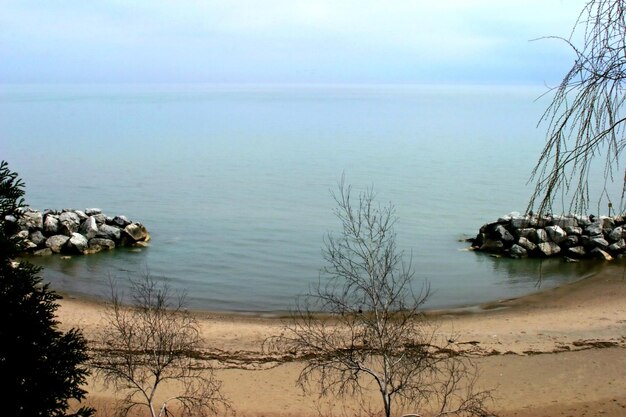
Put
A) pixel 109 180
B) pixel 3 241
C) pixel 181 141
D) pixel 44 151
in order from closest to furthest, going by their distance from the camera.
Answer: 1. pixel 3 241
2. pixel 109 180
3. pixel 44 151
4. pixel 181 141

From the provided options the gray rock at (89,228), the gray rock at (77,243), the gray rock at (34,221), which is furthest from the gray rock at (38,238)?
the gray rock at (89,228)

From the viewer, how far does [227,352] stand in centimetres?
1870

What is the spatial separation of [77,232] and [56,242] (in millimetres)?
1529

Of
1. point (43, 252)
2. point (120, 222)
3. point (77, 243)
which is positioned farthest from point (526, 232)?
point (43, 252)

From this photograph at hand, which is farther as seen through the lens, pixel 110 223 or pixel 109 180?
pixel 109 180

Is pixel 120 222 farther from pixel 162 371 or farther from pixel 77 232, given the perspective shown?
pixel 162 371

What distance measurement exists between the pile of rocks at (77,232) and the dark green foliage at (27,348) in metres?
23.8

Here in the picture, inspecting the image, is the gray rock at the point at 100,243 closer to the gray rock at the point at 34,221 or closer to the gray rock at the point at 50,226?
the gray rock at the point at 50,226

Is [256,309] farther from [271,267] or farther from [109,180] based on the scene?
[109,180]

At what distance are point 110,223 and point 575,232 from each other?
22.5 metres

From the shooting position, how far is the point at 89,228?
3262 cm

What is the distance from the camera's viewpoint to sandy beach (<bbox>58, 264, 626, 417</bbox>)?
15.1m

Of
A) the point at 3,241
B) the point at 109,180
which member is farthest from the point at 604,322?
the point at 109,180

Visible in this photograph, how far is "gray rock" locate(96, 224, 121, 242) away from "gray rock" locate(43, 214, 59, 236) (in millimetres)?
1928
